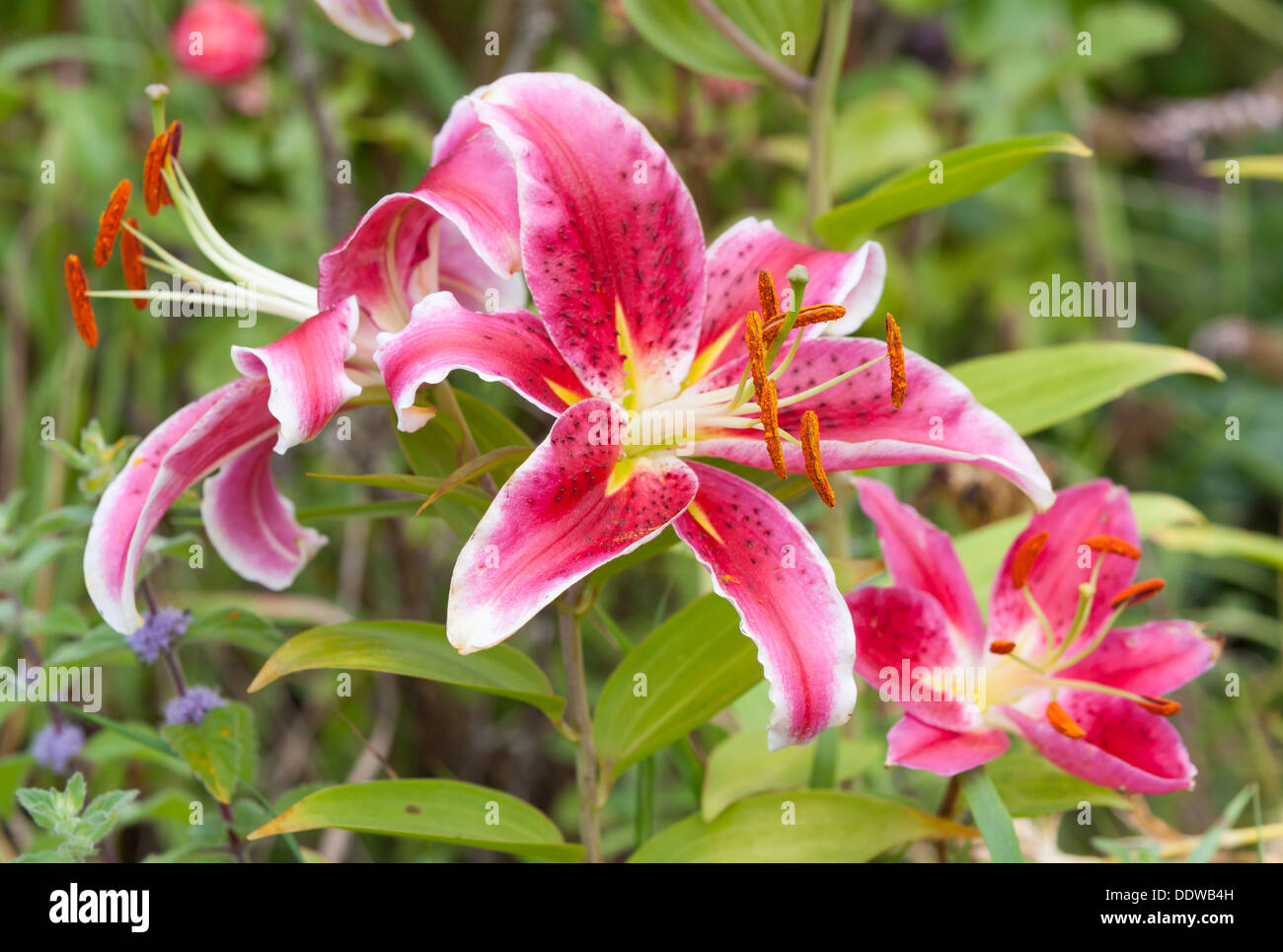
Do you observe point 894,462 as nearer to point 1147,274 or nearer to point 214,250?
point 214,250

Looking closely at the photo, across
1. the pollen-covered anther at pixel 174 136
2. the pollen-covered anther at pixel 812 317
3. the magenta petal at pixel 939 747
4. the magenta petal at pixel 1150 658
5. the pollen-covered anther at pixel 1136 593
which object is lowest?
the magenta petal at pixel 939 747

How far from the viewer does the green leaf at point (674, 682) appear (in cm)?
53

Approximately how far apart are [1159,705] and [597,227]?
1.07 ft

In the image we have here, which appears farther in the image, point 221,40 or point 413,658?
point 221,40

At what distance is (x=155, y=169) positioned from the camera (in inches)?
20.6

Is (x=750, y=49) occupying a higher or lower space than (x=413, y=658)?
higher

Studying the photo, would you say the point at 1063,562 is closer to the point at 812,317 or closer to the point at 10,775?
the point at 812,317

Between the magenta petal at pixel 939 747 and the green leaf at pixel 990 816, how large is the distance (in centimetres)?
1

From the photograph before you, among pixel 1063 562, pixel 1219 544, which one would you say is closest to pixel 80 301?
pixel 1063 562

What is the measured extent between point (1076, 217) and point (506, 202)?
4.26 feet

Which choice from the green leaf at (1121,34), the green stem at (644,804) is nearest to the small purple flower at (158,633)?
the green stem at (644,804)

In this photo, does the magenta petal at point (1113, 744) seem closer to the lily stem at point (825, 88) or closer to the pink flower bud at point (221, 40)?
the lily stem at point (825, 88)

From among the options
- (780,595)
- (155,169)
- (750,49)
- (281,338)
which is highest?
(750,49)
